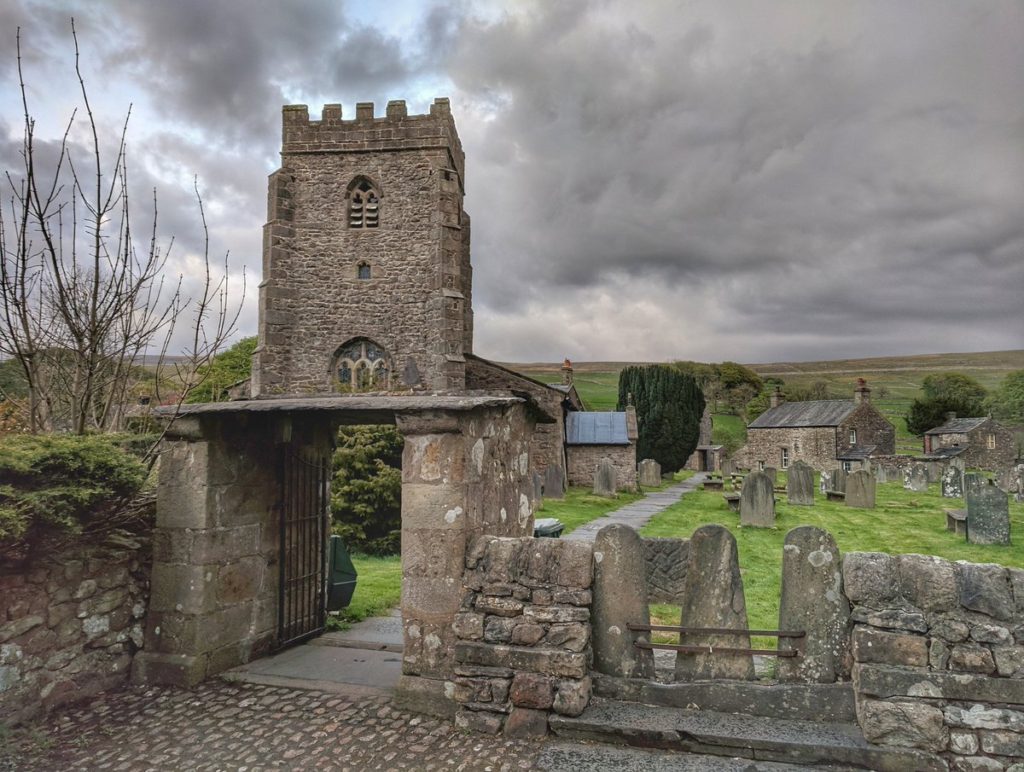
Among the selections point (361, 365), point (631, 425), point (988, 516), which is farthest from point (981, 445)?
point (361, 365)

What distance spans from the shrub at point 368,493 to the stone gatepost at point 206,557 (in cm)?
685

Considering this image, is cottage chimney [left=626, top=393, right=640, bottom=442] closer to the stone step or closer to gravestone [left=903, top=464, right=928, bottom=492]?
gravestone [left=903, top=464, right=928, bottom=492]

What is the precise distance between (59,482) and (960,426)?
47729 mm

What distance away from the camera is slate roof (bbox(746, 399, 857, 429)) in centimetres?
4353

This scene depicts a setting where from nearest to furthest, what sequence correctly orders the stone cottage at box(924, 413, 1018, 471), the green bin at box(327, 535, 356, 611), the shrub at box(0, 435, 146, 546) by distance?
the shrub at box(0, 435, 146, 546) < the green bin at box(327, 535, 356, 611) < the stone cottage at box(924, 413, 1018, 471)

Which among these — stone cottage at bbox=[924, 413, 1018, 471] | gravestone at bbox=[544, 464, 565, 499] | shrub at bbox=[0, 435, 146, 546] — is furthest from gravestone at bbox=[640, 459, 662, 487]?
shrub at bbox=[0, 435, 146, 546]

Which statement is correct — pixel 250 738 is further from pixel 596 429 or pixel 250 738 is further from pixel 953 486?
pixel 953 486

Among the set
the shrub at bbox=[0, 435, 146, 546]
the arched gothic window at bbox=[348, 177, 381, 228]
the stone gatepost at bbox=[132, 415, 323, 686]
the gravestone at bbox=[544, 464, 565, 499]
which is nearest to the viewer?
the shrub at bbox=[0, 435, 146, 546]

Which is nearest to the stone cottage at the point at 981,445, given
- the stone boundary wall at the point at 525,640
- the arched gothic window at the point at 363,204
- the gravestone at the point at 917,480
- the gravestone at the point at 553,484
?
the gravestone at the point at 917,480

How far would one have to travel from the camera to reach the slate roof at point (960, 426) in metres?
38.3

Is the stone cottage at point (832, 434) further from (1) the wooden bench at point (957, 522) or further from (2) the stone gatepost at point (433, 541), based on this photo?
(2) the stone gatepost at point (433, 541)

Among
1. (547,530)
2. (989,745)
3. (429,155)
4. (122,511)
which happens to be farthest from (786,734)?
(429,155)

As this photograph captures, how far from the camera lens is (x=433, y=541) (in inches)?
189

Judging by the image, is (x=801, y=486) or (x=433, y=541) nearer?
(x=433, y=541)
